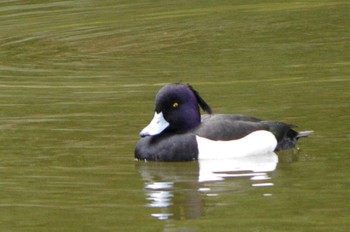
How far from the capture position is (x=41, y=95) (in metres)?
16.5

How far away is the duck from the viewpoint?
40.4 ft

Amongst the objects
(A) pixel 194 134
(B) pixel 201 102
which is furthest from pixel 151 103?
(A) pixel 194 134

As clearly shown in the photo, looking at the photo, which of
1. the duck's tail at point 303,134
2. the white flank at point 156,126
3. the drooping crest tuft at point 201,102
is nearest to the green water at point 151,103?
the duck's tail at point 303,134

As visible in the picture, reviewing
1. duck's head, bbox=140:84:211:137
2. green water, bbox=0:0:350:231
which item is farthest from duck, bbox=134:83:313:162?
green water, bbox=0:0:350:231

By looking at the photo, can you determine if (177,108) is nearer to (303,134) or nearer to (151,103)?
(303,134)

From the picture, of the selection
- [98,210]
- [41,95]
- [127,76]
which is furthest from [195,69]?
[98,210]

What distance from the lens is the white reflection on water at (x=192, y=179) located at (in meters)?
10.2

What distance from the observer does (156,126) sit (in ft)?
40.8

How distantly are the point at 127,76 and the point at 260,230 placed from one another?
28.9 feet

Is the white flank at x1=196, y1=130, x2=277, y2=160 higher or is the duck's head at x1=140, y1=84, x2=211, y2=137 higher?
the duck's head at x1=140, y1=84, x2=211, y2=137

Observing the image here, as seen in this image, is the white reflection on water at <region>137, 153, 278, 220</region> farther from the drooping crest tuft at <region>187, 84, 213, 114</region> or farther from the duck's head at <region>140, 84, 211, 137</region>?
the drooping crest tuft at <region>187, 84, 213, 114</region>

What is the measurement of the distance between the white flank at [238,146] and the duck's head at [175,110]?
26 centimetres

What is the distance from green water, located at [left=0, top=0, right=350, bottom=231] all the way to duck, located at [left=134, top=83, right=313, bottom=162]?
18cm

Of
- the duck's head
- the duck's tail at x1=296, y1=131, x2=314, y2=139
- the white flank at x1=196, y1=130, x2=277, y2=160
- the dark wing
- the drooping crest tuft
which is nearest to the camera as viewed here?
the white flank at x1=196, y1=130, x2=277, y2=160
